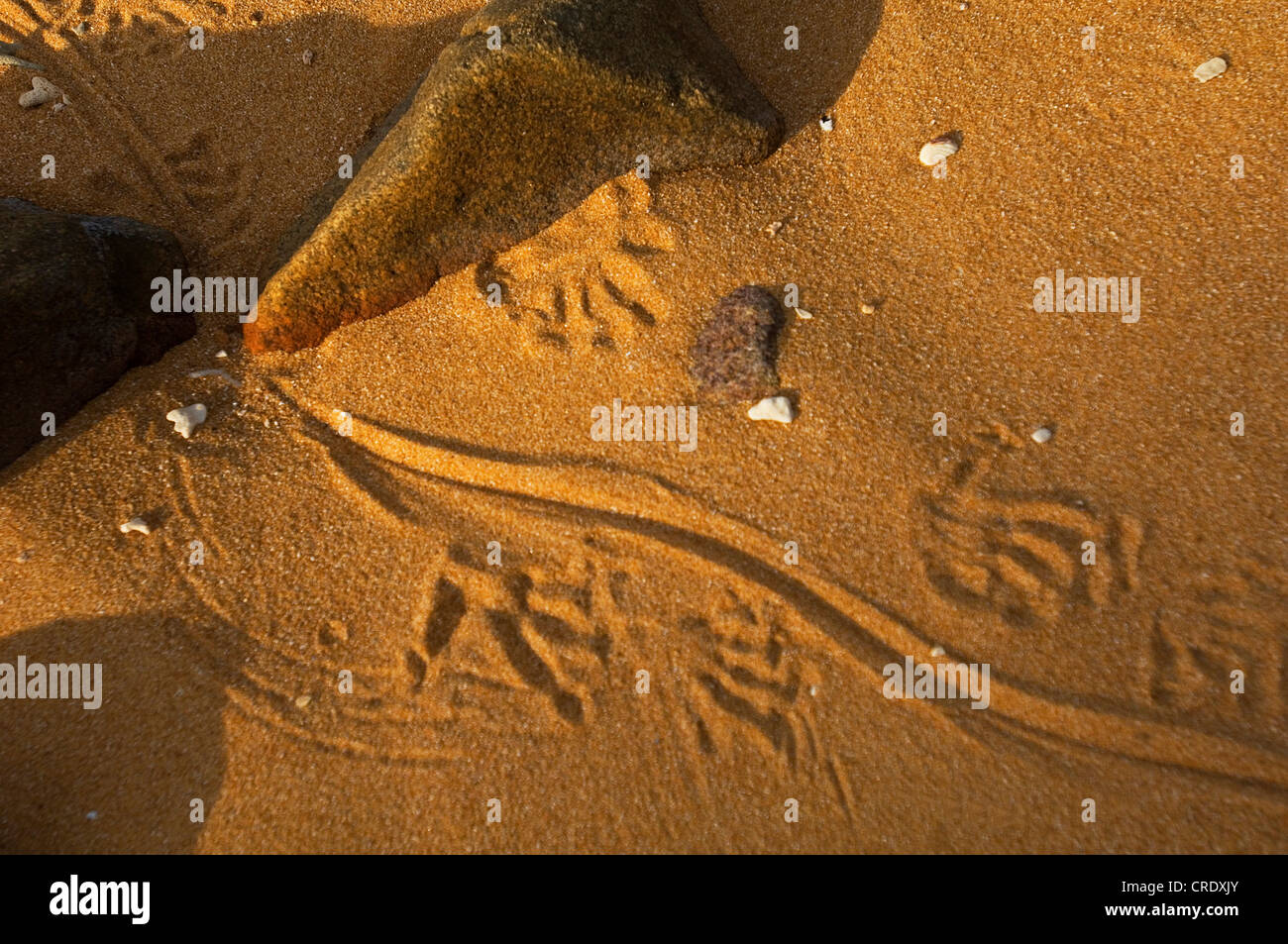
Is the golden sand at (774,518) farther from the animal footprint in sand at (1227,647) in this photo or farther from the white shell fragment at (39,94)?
the white shell fragment at (39,94)

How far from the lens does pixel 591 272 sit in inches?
127

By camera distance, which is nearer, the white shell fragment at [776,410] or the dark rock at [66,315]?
the white shell fragment at [776,410]

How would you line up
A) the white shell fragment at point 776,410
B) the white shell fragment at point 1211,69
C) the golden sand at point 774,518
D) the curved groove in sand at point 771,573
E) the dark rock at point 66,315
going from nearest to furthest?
1. the curved groove in sand at point 771,573
2. the golden sand at point 774,518
3. the white shell fragment at point 776,410
4. the dark rock at point 66,315
5. the white shell fragment at point 1211,69

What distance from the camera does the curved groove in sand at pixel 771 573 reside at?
226 cm

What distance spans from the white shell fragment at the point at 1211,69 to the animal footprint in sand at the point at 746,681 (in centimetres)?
295

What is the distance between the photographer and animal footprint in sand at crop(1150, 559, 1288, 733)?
230 cm

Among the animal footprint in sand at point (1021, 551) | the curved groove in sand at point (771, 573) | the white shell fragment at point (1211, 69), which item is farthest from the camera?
the white shell fragment at point (1211, 69)

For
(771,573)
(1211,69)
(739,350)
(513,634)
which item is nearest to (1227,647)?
(771,573)

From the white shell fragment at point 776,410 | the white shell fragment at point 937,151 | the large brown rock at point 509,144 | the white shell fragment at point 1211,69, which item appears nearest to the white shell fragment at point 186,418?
the large brown rock at point 509,144

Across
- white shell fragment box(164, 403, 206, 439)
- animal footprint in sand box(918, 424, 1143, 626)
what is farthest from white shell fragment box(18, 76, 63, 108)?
animal footprint in sand box(918, 424, 1143, 626)

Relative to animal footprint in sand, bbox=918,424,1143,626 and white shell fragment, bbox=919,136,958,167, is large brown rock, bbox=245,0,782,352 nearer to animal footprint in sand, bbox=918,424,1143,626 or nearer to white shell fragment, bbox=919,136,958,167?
white shell fragment, bbox=919,136,958,167

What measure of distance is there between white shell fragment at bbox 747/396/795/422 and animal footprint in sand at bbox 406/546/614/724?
0.87m

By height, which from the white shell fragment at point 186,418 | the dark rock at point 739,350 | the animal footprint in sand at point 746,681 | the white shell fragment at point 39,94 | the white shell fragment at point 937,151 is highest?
the white shell fragment at point 39,94

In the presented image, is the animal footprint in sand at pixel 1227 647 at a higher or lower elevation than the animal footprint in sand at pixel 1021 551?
lower
